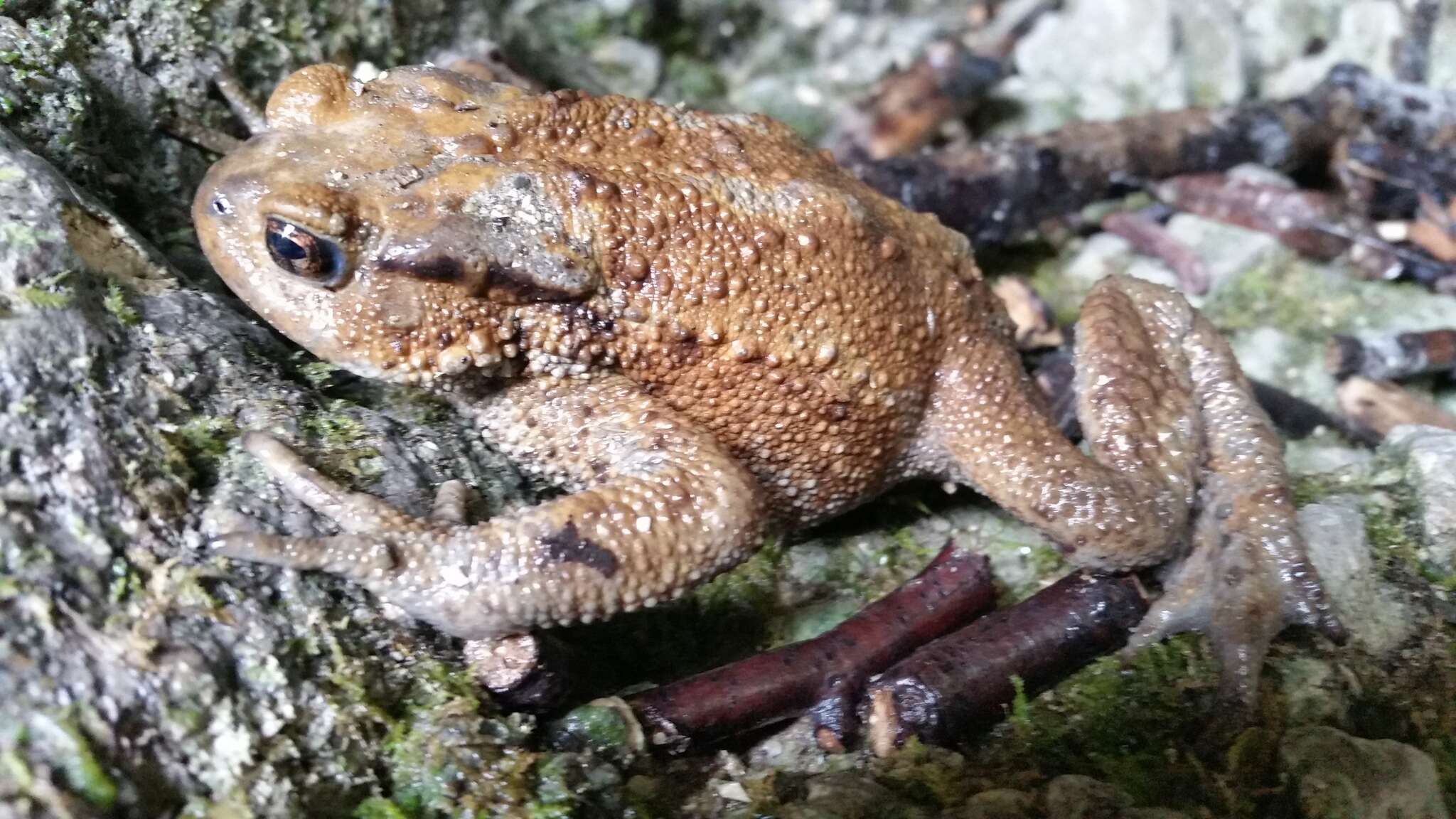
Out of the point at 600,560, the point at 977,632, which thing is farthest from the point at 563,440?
the point at 977,632

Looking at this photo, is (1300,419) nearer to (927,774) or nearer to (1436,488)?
(1436,488)

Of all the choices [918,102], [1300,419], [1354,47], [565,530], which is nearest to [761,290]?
[565,530]

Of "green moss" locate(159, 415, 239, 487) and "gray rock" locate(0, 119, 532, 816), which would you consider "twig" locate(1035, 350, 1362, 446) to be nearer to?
"gray rock" locate(0, 119, 532, 816)

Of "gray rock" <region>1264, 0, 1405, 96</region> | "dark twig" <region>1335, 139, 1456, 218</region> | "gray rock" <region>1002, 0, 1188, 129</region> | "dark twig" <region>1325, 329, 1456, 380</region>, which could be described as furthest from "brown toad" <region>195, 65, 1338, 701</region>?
"gray rock" <region>1264, 0, 1405, 96</region>

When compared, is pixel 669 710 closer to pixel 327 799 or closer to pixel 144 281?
pixel 327 799

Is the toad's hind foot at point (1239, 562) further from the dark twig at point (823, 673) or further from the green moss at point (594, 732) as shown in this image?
the green moss at point (594, 732)

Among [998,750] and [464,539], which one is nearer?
[464,539]
